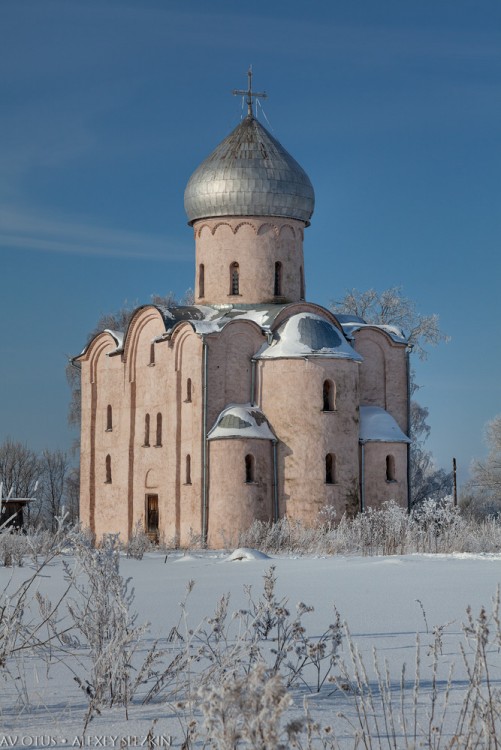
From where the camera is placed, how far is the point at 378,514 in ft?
73.4

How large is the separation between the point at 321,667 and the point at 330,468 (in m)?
18.7

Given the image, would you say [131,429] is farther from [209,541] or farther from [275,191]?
[275,191]

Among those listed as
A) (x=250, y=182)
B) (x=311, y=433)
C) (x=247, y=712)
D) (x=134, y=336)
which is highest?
(x=250, y=182)

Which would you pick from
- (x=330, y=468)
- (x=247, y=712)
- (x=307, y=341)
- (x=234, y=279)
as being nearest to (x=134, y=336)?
(x=234, y=279)

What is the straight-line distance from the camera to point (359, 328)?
27281 mm

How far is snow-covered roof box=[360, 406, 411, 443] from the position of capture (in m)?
25.3

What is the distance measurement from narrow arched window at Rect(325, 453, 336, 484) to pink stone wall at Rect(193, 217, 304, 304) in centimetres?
453

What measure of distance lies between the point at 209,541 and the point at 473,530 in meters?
6.28

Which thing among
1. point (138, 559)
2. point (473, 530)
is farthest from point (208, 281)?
point (138, 559)

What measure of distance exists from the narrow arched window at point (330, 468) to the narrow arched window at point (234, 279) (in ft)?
A: 16.6

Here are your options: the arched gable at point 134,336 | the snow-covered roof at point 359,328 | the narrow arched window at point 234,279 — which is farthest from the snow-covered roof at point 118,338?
the snow-covered roof at point 359,328

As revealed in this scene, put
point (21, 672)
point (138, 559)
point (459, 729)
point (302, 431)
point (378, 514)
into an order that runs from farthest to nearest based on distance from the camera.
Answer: point (302, 431) → point (378, 514) → point (138, 559) → point (21, 672) → point (459, 729)

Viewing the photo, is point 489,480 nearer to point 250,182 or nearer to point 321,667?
point 250,182

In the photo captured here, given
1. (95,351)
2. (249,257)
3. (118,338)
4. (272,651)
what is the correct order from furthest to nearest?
(95,351), (118,338), (249,257), (272,651)
